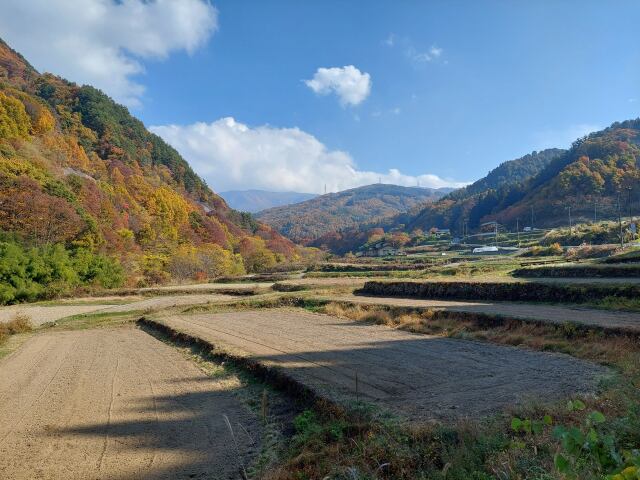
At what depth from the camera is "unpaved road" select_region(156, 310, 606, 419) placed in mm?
8586

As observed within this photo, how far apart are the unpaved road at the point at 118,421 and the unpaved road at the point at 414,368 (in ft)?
7.08

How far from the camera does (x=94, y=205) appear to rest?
222ft

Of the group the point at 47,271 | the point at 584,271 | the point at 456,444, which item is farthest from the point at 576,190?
the point at 456,444

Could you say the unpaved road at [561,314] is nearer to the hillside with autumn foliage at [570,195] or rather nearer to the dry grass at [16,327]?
the dry grass at [16,327]

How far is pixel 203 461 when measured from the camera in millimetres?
6949

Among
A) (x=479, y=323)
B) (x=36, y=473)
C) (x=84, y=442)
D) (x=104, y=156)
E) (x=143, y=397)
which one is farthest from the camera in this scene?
(x=104, y=156)

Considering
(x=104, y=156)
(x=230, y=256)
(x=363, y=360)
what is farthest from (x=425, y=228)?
(x=363, y=360)

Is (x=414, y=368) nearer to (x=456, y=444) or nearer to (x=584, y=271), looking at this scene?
(x=456, y=444)

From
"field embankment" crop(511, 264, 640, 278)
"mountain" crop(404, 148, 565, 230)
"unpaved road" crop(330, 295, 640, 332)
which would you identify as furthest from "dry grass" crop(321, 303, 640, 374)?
"mountain" crop(404, 148, 565, 230)

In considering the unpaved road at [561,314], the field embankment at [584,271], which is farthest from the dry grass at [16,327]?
the field embankment at [584,271]

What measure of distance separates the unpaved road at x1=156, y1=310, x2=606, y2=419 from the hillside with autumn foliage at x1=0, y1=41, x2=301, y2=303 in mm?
35085

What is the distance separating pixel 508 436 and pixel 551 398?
262 centimetres

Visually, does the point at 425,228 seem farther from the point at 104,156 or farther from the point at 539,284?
the point at 539,284

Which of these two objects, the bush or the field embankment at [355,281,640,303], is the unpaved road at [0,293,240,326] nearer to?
the bush
